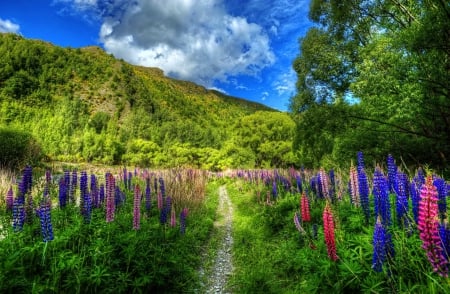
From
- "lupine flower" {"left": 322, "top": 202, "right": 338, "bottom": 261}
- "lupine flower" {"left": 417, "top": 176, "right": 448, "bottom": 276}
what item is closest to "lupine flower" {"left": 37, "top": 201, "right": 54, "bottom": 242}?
"lupine flower" {"left": 322, "top": 202, "right": 338, "bottom": 261}

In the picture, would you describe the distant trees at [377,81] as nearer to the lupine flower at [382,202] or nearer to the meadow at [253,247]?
the meadow at [253,247]

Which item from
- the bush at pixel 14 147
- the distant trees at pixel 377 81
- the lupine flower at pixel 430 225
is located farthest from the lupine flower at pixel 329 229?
the bush at pixel 14 147

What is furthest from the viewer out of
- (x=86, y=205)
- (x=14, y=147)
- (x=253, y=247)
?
(x=14, y=147)

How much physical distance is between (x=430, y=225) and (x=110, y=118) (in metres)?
72.0

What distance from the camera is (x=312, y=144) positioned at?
20.3 metres

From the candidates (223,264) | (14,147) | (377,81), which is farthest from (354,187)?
(14,147)

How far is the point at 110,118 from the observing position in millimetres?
66875

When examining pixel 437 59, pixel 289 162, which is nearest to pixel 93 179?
pixel 437 59

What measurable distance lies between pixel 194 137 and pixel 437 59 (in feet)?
145

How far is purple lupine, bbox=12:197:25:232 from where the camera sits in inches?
150

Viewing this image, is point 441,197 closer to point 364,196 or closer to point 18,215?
point 364,196

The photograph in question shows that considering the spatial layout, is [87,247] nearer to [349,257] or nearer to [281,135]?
[349,257]

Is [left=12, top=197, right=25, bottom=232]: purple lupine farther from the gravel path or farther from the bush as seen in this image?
the bush

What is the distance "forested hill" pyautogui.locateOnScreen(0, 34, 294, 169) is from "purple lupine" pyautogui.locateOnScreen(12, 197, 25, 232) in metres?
21.0
